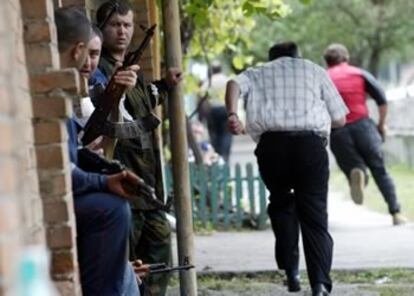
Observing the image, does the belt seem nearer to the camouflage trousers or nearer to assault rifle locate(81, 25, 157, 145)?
the camouflage trousers

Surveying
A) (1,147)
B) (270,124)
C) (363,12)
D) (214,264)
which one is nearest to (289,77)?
(270,124)

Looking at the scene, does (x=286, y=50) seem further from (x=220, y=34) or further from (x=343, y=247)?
(x=220, y=34)

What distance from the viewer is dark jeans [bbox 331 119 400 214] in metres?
12.7

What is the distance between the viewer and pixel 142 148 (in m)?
6.72

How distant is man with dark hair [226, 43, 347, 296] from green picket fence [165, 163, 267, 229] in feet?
18.8

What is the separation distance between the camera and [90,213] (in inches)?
182

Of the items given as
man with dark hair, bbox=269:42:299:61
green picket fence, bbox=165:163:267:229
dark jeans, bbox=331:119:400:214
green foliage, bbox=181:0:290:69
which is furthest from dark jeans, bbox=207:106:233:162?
man with dark hair, bbox=269:42:299:61

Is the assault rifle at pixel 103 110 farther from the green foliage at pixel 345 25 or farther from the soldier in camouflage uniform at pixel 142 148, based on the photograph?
the green foliage at pixel 345 25

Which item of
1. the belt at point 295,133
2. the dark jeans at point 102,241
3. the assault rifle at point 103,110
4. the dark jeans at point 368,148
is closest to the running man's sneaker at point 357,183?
the dark jeans at point 368,148

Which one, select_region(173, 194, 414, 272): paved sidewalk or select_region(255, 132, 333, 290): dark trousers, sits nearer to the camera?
select_region(255, 132, 333, 290): dark trousers

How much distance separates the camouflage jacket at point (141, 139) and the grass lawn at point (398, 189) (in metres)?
7.21

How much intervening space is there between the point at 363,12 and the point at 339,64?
15346 millimetres

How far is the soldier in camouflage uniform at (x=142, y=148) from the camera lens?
6578 mm

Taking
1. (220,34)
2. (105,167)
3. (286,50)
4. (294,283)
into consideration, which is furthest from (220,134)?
(105,167)
